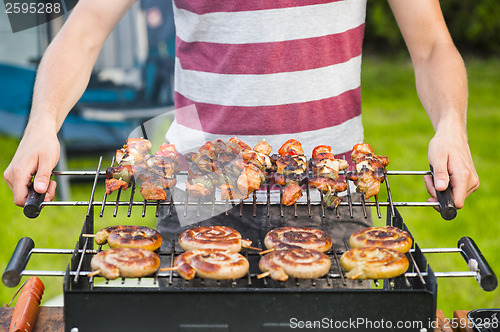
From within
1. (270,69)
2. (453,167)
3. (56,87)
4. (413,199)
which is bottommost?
(453,167)

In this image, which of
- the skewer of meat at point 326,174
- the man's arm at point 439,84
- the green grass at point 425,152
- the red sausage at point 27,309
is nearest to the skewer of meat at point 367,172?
the skewer of meat at point 326,174

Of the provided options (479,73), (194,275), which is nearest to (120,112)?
(194,275)

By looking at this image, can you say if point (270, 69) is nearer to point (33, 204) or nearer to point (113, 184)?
point (113, 184)

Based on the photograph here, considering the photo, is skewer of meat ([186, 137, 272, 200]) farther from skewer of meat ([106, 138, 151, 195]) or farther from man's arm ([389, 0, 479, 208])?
man's arm ([389, 0, 479, 208])

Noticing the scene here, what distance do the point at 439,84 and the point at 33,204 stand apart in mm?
1822

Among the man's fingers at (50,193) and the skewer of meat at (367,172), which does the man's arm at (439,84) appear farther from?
the man's fingers at (50,193)

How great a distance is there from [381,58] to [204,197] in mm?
10212

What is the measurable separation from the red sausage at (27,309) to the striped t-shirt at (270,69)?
1031 mm

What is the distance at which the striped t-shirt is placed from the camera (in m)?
2.92

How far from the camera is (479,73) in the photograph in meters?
10.8

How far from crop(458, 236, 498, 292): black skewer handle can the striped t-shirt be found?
110cm

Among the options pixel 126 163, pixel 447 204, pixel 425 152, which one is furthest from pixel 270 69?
pixel 425 152

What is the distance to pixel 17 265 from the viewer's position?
6.21 ft

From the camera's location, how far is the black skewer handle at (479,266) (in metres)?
1.87
